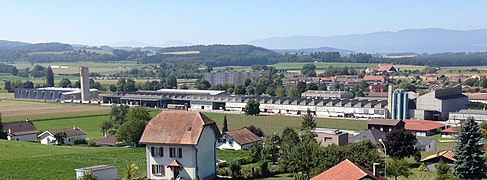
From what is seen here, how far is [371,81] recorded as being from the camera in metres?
120

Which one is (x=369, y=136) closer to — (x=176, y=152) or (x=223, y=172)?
(x=223, y=172)

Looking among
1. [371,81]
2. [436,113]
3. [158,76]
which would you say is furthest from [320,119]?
[158,76]

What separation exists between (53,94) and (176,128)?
78402 millimetres

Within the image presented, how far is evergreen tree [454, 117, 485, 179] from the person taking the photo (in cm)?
2483

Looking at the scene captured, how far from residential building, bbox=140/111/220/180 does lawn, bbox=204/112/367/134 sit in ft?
82.9

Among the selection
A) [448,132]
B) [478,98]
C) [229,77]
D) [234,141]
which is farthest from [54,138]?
[229,77]

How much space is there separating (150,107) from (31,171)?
55703 millimetres

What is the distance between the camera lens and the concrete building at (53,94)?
9750 cm

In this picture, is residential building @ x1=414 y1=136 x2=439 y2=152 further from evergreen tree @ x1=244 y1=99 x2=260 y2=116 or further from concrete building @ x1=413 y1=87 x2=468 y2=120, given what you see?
evergreen tree @ x1=244 y1=99 x2=260 y2=116

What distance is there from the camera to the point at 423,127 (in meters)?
52.4

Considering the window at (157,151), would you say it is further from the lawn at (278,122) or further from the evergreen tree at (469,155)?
the lawn at (278,122)

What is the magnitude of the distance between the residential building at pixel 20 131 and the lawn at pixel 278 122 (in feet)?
63.4

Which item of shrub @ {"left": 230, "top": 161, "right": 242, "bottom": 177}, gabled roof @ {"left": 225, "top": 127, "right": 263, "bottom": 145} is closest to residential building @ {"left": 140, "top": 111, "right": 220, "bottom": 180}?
shrub @ {"left": 230, "top": 161, "right": 242, "bottom": 177}

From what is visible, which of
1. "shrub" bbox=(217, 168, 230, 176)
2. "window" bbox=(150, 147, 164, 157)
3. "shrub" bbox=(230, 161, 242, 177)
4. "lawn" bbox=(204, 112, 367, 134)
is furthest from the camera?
"lawn" bbox=(204, 112, 367, 134)
